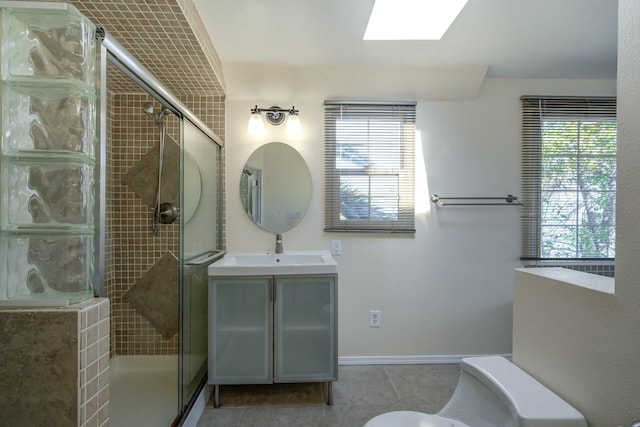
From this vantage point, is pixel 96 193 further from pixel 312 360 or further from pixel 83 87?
pixel 312 360

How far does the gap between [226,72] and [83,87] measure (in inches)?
59.5

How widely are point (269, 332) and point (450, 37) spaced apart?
7.49ft

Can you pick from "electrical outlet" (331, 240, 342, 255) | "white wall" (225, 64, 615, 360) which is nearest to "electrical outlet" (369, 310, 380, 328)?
"white wall" (225, 64, 615, 360)

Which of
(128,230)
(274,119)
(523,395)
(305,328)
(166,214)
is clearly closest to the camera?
(523,395)

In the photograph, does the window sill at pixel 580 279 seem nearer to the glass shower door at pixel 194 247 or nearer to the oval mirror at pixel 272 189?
the oval mirror at pixel 272 189

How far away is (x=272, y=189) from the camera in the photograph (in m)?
2.40

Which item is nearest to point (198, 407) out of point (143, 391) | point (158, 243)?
point (143, 391)

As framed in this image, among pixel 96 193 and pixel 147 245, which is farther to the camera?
pixel 147 245

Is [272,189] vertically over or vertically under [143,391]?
over

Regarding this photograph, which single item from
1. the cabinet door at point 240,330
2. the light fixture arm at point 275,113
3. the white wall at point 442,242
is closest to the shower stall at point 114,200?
the cabinet door at point 240,330

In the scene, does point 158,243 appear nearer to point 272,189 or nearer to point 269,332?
point 272,189

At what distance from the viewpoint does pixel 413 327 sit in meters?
2.44

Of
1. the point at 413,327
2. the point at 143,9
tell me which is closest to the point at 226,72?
the point at 143,9

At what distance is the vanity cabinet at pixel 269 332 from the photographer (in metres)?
1.88
